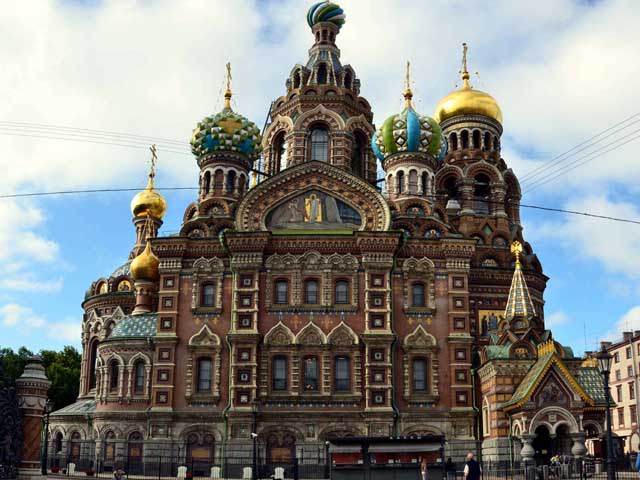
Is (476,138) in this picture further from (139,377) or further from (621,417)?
(139,377)

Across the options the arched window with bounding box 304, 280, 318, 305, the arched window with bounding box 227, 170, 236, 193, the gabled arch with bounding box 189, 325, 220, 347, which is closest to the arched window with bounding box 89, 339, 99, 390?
the arched window with bounding box 227, 170, 236, 193

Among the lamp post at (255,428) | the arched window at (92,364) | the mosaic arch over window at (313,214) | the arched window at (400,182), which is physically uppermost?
the arched window at (400,182)

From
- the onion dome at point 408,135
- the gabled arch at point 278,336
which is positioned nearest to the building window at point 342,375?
the gabled arch at point 278,336

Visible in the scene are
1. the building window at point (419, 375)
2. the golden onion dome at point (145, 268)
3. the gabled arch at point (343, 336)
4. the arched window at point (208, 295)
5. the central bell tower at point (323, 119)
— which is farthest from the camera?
the central bell tower at point (323, 119)

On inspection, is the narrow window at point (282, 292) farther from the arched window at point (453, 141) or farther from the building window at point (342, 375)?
the arched window at point (453, 141)

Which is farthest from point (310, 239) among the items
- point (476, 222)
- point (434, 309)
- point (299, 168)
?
point (476, 222)

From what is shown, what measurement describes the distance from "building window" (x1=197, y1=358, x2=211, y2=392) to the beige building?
28.3 metres

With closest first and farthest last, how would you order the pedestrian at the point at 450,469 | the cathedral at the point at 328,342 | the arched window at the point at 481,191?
the pedestrian at the point at 450,469 < the cathedral at the point at 328,342 < the arched window at the point at 481,191

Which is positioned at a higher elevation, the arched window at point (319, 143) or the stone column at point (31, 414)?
the arched window at point (319, 143)

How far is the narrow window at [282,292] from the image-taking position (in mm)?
33375

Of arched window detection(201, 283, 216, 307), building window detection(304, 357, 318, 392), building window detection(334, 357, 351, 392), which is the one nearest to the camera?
building window detection(304, 357, 318, 392)

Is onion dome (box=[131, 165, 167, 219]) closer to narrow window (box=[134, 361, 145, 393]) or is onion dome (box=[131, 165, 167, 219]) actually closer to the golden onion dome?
the golden onion dome

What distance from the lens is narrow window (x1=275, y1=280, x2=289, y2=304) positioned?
33.4m

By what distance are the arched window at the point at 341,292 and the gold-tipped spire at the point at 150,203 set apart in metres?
19.1
